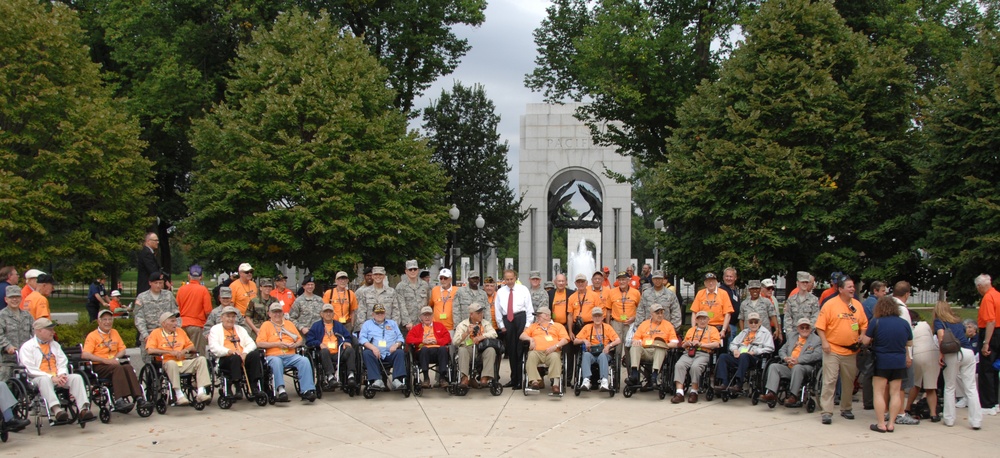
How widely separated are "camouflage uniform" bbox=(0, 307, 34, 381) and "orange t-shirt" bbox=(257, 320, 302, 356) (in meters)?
2.58

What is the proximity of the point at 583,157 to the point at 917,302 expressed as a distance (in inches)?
609

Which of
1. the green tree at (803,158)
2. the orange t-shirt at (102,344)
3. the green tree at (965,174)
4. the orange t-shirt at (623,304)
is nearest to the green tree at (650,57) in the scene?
the green tree at (803,158)

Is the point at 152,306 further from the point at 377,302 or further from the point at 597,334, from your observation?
the point at 597,334

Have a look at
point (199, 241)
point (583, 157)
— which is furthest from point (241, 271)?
point (583, 157)

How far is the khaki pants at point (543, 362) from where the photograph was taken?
35.7 ft

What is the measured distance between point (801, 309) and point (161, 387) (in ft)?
26.6

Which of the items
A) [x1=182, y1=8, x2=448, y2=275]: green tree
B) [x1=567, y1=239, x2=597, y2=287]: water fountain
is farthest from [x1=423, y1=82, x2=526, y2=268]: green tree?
[x1=182, y1=8, x2=448, y2=275]: green tree

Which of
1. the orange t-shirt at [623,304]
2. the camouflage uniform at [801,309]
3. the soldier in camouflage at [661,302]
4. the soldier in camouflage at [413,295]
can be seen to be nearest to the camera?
the camouflage uniform at [801,309]

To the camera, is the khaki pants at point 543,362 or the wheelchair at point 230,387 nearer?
the wheelchair at point 230,387

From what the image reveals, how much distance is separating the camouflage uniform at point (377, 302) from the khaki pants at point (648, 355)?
3224 millimetres

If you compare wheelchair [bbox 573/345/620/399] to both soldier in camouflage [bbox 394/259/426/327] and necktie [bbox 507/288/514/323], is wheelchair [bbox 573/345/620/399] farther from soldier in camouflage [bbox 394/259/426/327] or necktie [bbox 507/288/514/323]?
soldier in camouflage [bbox 394/259/426/327]

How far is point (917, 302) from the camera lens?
35438 millimetres

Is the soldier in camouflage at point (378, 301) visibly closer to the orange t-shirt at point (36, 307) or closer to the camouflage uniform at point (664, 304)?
the camouflage uniform at point (664, 304)

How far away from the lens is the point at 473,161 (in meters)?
34.9
